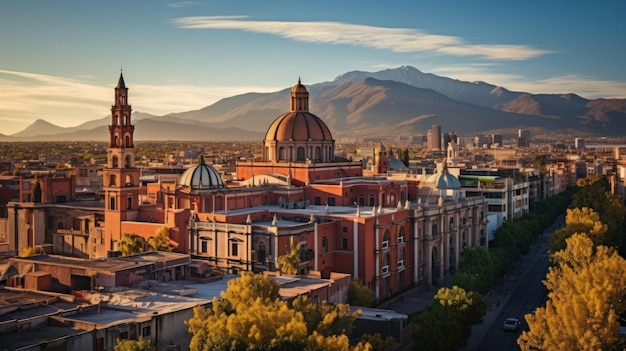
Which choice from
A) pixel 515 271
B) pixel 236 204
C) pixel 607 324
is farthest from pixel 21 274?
pixel 515 271

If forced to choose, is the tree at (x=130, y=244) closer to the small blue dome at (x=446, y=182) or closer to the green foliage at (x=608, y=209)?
the small blue dome at (x=446, y=182)

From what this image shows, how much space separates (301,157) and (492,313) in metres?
23.7

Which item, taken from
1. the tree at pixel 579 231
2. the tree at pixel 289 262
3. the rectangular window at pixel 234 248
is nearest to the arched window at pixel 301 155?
the rectangular window at pixel 234 248

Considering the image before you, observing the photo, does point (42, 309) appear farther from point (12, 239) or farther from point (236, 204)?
point (12, 239)

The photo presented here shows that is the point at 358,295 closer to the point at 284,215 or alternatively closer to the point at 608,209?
the point at 284,215

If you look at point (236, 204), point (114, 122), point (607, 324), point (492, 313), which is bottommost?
point (492, 313)

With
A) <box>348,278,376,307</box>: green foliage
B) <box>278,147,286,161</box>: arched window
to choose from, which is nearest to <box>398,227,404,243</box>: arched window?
<box>348,278,376,307</box>: green foliage

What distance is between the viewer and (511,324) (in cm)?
5431

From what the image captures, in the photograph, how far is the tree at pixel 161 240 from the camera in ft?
192

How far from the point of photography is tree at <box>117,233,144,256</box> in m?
60.2

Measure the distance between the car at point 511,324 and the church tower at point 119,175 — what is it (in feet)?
108

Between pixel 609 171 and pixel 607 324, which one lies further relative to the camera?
pixel 609 171

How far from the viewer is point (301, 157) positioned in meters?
72.7

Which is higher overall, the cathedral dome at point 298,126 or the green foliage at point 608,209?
the cathedral dome at point 298,126
